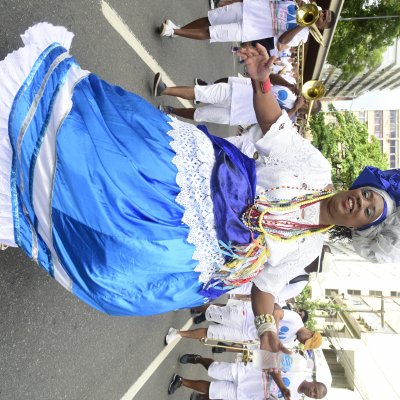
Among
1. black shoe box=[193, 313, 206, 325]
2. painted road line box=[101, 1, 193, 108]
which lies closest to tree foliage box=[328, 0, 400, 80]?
painted road line box=[101, 1, 193, 108]

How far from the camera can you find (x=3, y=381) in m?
2.75

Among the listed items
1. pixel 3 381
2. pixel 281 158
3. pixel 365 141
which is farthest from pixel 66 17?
pixel 365 141

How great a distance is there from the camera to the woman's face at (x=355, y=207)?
2465mm

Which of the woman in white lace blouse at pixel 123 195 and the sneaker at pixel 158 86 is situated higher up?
the sneaker at pixel 158 86

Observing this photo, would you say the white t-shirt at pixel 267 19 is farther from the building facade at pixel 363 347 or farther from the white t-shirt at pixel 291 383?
the white t-shirt at pixel 291 383

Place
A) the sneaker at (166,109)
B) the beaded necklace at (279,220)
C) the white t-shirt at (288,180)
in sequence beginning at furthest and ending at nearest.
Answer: the sneaker at (166,109)
the white t-shirt at (288,180)
the beaded necklace at (279,220)

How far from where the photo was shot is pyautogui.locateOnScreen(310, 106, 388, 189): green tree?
65.7 feet

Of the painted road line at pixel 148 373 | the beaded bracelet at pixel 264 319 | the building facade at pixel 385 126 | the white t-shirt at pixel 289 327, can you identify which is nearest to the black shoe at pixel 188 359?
the painted road line at pixel 148 373

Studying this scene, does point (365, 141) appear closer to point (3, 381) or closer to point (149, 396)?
point (149, 396)

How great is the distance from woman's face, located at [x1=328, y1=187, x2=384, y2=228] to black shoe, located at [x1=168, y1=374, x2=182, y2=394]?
387 centimetres

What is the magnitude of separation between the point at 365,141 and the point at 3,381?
997 inches

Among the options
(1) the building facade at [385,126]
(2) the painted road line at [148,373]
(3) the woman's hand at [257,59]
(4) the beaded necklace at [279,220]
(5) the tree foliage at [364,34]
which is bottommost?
(2) the painted road line at [148,373]

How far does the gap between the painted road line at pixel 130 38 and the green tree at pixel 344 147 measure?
560 inches

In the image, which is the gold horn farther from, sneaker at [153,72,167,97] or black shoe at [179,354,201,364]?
black shoe at [179,354,201,364]
